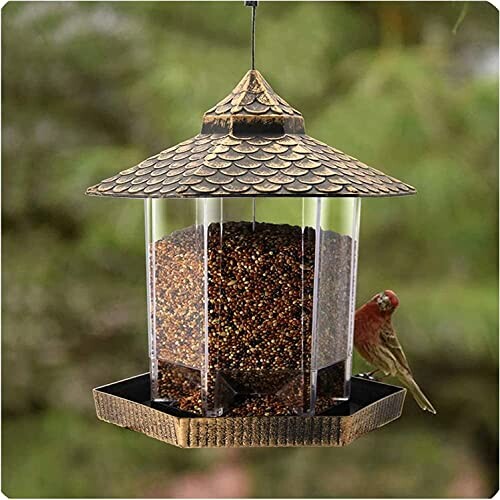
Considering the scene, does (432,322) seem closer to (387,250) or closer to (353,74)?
(387,250)

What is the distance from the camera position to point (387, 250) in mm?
3297

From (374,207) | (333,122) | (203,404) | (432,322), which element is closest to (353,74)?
(333,122)

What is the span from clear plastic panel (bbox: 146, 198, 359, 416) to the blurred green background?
166 centimetres

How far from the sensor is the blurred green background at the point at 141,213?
300 centimetres

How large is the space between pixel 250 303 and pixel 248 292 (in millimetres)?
18

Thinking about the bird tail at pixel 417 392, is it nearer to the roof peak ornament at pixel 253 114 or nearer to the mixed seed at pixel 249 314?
the mixed seed at pixel 249 314

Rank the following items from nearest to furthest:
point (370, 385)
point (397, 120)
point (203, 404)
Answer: point (203, 404) → point (370, 385) → point (397, 120)

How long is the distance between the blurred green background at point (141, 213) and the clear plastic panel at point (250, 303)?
5.43ft

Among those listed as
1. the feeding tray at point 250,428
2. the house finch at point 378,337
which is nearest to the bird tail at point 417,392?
the house finch at point 378,337

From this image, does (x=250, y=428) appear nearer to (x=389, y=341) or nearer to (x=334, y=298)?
(x=334, y=298)

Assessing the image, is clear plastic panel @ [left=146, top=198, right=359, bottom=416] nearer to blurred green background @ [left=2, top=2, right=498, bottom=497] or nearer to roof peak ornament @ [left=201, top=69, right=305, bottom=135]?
roof peak ornament @ [left=201, top=69, right=305, bottom=135]

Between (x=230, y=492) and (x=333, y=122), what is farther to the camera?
(x=230, y=492)

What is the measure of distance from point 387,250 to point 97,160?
124 cm

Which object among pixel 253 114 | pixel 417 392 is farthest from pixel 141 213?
pixel 253 114
